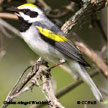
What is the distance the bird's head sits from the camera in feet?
11.4

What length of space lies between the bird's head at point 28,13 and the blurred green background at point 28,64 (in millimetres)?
873

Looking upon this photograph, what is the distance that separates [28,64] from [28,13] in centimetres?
194

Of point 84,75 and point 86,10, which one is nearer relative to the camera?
point 86,10

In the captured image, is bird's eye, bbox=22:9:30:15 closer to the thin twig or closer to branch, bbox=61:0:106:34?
branch, bbox=61:0:106:34

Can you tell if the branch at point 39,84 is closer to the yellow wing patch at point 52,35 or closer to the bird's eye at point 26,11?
the yellow wing patch at point 52,35

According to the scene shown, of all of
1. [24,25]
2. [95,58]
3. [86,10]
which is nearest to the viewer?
[86,10]

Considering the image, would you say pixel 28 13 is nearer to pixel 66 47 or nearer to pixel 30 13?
pixel 30 13

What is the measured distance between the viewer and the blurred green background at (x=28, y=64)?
466 cm

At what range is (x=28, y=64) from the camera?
5355 millimetres

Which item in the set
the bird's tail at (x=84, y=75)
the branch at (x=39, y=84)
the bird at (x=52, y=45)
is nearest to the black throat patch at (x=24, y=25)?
the bird at (x=52, y=45)

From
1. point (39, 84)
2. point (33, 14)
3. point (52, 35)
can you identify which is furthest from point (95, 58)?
point (39, 84)

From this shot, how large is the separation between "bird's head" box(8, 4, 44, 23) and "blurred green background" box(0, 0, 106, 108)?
2.86ft

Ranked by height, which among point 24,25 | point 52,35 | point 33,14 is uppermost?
point 33,14

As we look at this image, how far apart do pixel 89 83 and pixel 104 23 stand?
44.6 inches
